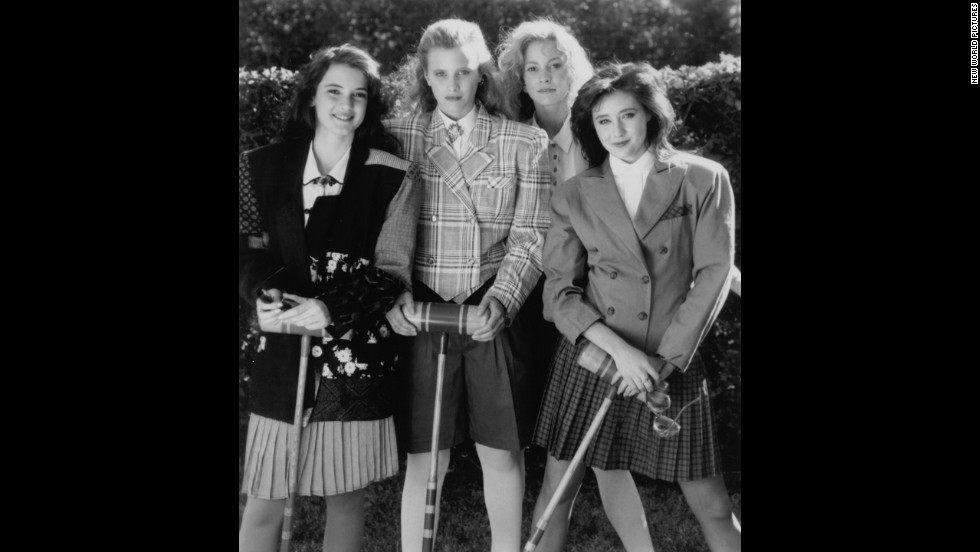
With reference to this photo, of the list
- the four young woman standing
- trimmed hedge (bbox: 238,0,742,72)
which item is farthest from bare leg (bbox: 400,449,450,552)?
trimmed hedge (bbox: 238,0,742,72)

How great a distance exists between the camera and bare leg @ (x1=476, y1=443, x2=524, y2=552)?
9.65 feet

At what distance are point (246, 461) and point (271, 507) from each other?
0.16 metres

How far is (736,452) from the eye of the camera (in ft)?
10.4

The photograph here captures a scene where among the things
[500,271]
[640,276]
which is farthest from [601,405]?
[500,271]

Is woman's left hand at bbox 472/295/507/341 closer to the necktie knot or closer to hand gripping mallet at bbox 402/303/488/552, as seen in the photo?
hand gripping mallet at bbox 402/303/488/552

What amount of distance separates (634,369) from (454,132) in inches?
36.3

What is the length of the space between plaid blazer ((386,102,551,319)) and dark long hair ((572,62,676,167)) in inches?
6.6

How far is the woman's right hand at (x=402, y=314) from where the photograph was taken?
281cm

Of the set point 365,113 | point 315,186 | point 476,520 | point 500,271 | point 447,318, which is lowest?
point 476,520

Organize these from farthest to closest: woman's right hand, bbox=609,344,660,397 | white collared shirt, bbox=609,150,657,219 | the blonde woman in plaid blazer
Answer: the blonde woman in plaid blazer
white collared shirt, bbox=609,150,657,219
woman's right hand, bbox=609,344,660,397

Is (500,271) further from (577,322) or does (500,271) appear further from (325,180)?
(325,180)

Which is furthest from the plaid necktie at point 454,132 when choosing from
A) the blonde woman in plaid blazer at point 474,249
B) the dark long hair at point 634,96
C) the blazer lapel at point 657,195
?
the blazer lapel at point 657,195

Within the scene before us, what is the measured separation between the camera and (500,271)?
2875mm
